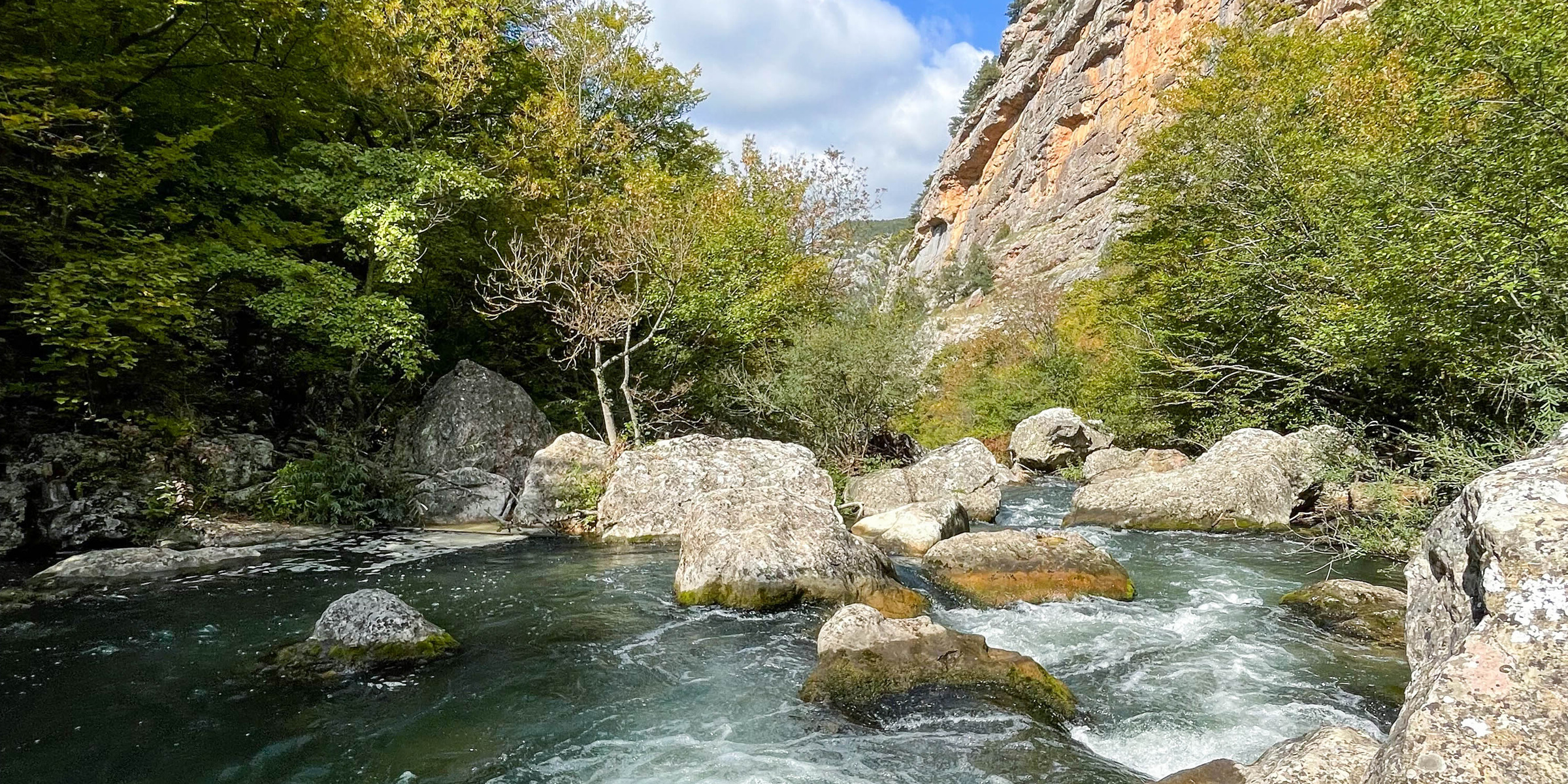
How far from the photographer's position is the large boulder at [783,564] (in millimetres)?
8297

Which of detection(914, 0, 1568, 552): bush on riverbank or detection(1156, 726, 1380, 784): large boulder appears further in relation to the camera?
detection(914, 0, 1568, 552): bush on riverbank

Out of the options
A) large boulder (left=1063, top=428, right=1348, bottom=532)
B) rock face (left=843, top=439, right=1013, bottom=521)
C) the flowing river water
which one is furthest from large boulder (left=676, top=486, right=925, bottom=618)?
large boulder (left=1063, top=428, right=1348, bottom=532)

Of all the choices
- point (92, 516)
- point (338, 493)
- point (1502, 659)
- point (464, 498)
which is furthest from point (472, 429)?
point (1502, 659)

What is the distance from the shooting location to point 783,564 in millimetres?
8438

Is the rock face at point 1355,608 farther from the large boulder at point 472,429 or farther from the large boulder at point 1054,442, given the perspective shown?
the large boulder at point 1054,442

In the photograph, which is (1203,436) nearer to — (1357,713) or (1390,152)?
(1390,152)

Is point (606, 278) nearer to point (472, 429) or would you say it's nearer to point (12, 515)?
point (472, 429)

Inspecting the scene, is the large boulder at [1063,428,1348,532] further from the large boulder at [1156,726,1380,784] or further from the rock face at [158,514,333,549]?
the rock face at [158,514,333,549]

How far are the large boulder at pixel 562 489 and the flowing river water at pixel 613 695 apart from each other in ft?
13.7

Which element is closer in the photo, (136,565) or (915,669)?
(915,669)

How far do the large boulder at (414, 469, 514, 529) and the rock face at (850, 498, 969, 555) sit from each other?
6.74 meters

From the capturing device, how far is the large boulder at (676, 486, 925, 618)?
830cm

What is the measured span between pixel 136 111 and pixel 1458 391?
72.9 feet

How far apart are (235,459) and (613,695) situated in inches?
410
